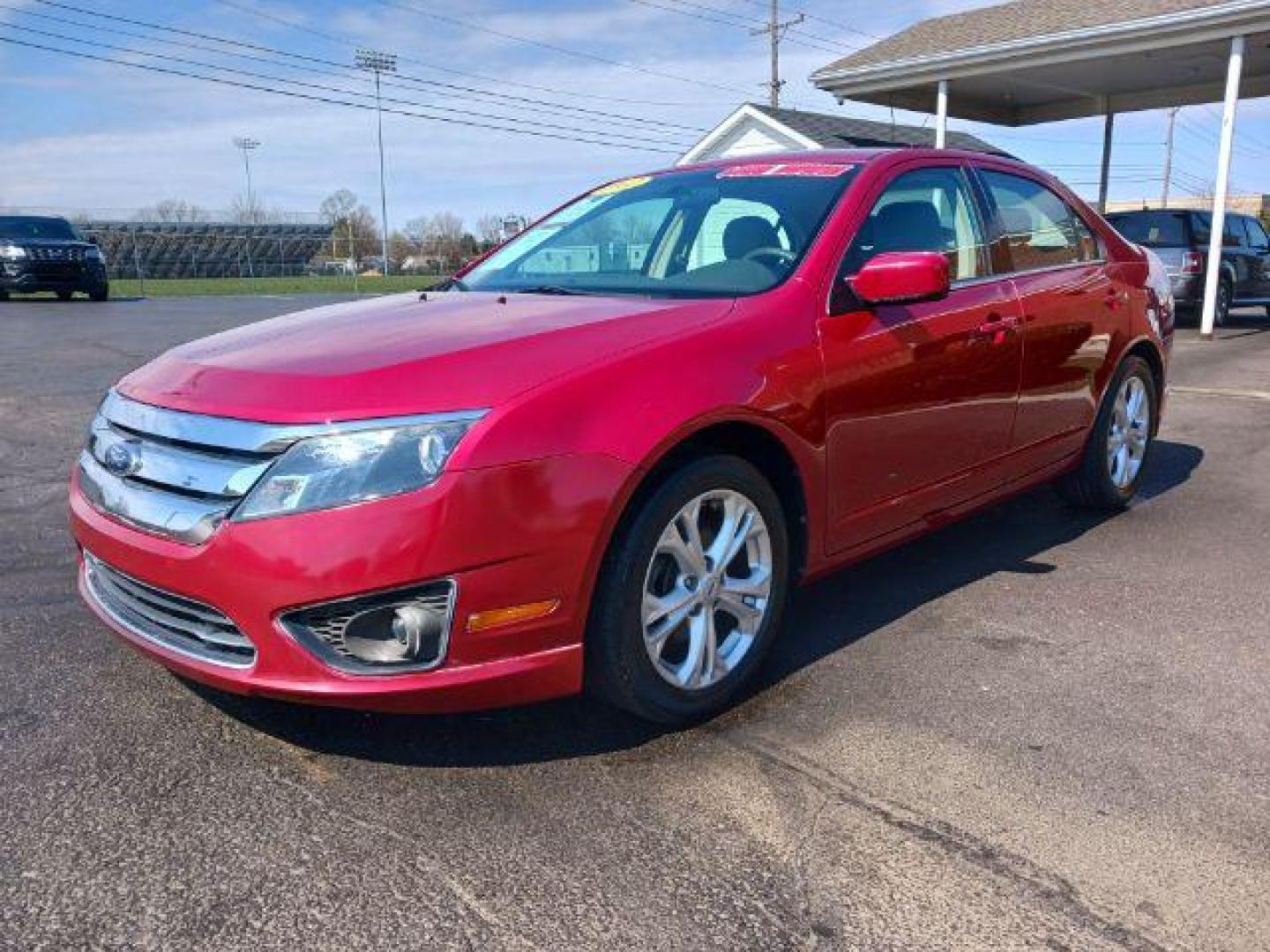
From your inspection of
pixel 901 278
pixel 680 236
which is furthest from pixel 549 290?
pixel 901 278

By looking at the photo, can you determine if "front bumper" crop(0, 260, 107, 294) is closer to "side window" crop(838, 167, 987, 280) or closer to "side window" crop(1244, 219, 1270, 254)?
"side window" crop(1244, 219, 1270, 254)

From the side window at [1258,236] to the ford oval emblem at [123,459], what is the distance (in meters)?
17.8

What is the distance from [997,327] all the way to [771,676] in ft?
5.34

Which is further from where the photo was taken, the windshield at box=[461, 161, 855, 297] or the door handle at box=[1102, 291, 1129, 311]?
the door handle at box=[1102, 291, 1129, 311]

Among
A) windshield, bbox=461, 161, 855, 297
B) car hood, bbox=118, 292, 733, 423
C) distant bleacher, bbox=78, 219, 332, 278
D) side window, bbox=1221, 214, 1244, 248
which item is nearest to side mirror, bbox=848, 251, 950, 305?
windshield, bbox=461, 161, 855, 297

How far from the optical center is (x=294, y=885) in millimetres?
2234

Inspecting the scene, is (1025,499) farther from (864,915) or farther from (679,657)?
(864,915)

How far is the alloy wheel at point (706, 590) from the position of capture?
9.30 feet

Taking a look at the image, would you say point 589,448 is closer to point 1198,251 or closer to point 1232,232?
point 1198,251

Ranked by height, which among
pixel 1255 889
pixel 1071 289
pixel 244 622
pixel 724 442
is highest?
pixel 1071 289

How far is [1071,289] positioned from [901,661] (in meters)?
2.04

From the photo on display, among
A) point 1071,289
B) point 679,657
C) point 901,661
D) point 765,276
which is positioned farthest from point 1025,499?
point 679,657

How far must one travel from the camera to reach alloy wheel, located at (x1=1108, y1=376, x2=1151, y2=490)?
5082mm

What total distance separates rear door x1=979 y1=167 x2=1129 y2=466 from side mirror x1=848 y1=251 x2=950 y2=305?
104 cm
